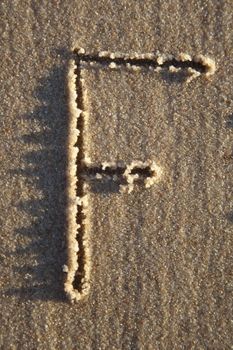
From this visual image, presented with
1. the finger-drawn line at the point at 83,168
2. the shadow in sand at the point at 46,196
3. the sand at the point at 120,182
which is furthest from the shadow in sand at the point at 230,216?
the shadow in sand at the point at 46,196

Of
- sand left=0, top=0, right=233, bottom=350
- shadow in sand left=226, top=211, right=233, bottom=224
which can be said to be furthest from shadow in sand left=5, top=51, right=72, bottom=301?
shadow in sand left=226, top=211, right=233, bottom=224

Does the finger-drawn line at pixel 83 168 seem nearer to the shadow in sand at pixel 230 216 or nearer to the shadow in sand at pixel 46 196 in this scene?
the shadow in sand at pixel 46 196

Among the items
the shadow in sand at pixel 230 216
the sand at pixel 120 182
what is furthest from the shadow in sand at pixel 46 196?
the shadow in sand at pixel 230 216

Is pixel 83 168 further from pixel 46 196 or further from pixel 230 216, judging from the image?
pixel 230 216

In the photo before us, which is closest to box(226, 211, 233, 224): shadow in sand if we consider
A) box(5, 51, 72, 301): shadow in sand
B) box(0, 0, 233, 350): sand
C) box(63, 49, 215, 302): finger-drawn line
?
box(0, 0, 233, 350): sand

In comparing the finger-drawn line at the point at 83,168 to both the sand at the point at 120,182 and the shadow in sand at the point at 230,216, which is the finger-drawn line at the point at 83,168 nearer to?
the sand at the point at 120,182

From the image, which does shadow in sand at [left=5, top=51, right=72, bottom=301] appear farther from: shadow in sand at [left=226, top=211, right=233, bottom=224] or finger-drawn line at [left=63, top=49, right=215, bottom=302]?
shadow in sand at [left=226, top=211, right=233, bottom=224]

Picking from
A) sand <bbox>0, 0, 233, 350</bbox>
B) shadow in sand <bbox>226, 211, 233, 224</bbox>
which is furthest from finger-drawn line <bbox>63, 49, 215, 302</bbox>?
shadow in sand <bbox>226, 211, 233, 224</bbox>
